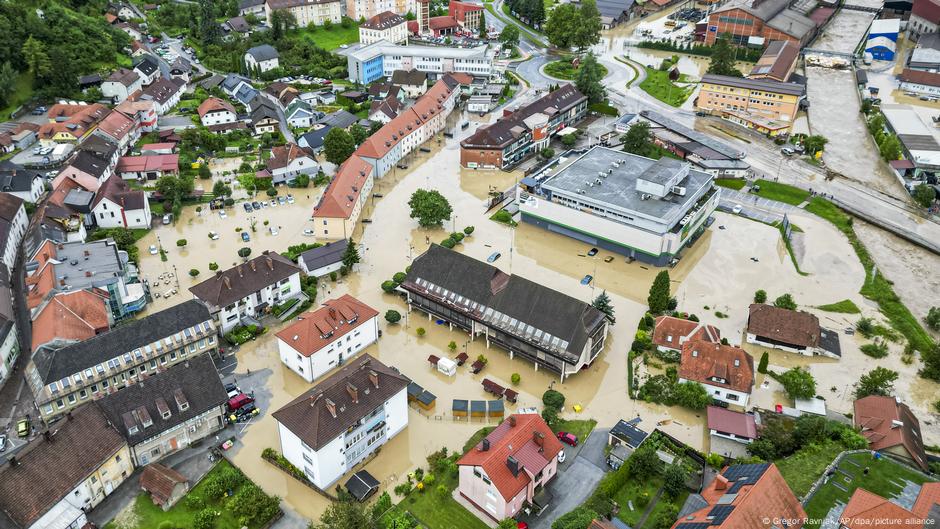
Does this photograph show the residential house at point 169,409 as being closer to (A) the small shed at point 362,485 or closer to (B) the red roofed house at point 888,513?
(A) the small shed at point 362,485

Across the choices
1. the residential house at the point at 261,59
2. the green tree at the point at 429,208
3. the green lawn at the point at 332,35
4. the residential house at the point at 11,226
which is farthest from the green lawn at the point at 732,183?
the green lawn at the point at 332,35

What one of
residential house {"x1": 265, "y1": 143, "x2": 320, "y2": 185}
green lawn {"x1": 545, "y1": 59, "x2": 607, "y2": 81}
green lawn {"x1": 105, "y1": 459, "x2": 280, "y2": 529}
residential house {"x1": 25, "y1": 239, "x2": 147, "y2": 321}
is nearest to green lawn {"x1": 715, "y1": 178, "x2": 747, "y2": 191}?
green lawn {"x1": 545, "y1": 59, "x2": 607, "y2": 81}

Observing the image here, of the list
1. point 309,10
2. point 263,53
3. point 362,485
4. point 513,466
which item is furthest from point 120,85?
point 513,466

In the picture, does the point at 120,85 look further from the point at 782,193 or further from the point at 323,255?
the point at 782,193

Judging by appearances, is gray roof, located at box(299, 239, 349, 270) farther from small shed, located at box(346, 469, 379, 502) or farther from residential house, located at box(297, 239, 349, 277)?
small shed, located at box(346, 469, 379, 502)

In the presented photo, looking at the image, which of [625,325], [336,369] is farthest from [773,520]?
[336,369]

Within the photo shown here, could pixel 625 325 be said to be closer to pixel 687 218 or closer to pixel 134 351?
pixel 687 218
